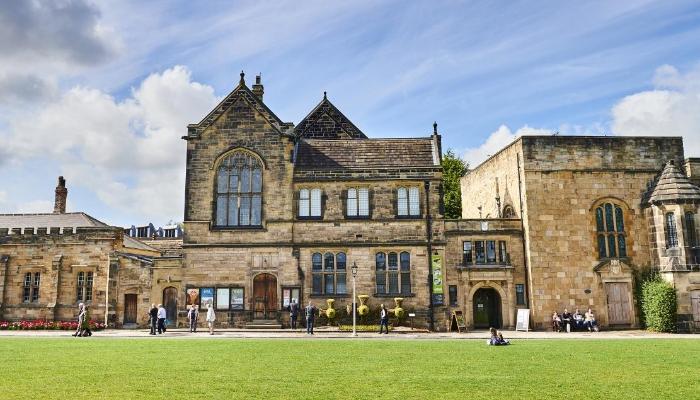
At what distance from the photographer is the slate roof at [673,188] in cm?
3159

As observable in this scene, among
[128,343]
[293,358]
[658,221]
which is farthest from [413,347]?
[658,221]

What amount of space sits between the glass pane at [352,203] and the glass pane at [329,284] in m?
3.69

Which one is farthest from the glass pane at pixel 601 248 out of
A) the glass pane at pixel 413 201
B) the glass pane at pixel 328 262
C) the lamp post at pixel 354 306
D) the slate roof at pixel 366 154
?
the glass pane at pixel 328 262

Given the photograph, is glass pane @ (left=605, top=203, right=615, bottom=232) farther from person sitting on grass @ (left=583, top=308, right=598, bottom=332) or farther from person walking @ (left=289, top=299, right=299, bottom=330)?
person walking @ (left=289, top=299, right=299, bottom=330)

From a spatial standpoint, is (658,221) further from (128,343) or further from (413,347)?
(128,343)

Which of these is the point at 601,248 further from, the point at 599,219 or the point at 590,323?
the point at 590,323

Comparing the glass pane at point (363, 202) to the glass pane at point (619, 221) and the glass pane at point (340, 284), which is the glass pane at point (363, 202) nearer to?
the glass pane at point (340, 284)

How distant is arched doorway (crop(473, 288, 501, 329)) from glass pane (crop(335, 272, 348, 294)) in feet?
25.3

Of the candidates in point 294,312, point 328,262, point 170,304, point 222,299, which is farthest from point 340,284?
point 170,304

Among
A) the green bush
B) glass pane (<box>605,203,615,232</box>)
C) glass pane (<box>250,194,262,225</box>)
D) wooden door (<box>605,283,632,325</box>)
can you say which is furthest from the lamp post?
the green bush

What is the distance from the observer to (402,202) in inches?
1323

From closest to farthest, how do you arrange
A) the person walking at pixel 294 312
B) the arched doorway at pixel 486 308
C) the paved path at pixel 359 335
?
the paved path at pixel 359 335 → the person walking at pixel 294 312 → the arched doorway at pixel 486 308

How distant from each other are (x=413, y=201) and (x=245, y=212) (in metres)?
9.62

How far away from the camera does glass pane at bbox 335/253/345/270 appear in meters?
32.9
